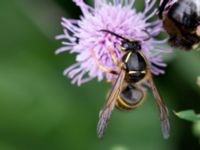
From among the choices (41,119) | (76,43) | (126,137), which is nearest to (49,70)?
(41,119)

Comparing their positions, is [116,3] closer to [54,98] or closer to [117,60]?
[117,60]

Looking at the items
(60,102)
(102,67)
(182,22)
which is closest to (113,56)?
(102,67)

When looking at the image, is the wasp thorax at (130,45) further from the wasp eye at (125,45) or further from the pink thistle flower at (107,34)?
the pink thistle flower at (107,34)

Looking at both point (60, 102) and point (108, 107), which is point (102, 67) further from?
point (60, 102)

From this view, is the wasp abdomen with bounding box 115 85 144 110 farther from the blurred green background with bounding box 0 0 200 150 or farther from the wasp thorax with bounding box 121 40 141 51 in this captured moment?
the blurred green background with bounding box 0 0 200 150

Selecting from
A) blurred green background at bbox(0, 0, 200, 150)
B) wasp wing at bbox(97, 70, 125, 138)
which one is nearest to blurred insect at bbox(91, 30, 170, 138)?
wasp wing at bbox(97, 70, 125, 138)
